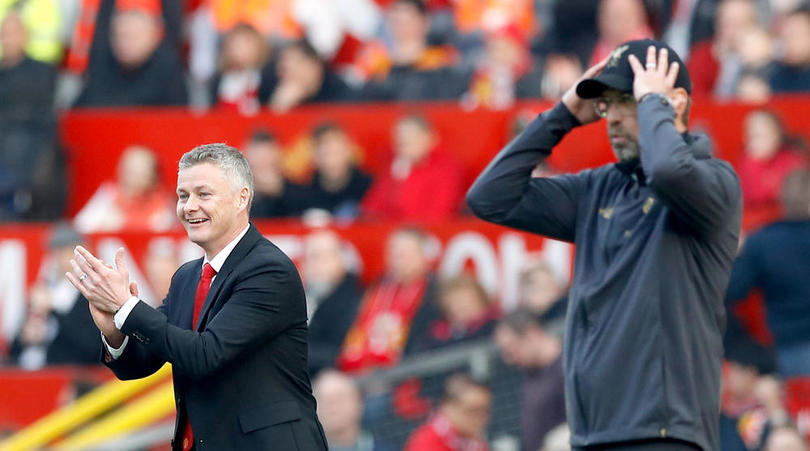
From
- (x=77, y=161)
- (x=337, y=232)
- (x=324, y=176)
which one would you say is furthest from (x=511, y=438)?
(x=77, y=161)

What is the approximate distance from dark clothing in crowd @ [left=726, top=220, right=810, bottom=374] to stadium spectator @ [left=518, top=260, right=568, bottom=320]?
1.03 metres

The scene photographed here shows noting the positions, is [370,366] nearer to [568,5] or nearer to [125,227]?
[125,227]

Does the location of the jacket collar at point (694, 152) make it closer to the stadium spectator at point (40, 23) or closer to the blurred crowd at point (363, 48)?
the blurred crowd at point (363, 48)

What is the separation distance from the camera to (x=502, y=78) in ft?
38.2

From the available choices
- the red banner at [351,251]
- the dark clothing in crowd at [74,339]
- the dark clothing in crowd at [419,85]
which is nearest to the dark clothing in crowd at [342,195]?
the red banner at [351,251]

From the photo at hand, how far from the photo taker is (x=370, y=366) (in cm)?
965

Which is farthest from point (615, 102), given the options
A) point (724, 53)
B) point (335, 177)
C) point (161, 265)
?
point (724, 53)

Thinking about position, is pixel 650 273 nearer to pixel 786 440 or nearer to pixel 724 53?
pixel 786 440

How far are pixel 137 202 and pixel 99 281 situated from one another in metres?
7.02

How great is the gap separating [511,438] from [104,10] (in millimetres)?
6302

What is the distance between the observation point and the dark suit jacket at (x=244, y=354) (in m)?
4.55

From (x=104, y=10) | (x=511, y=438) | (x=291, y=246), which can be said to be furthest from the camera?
(x=104, y=10)

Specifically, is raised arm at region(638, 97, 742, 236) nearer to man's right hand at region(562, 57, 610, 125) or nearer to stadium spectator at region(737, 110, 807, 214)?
man's right hand at region(562, 57, 610, 125)

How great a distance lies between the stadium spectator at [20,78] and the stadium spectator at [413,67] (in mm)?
2590
